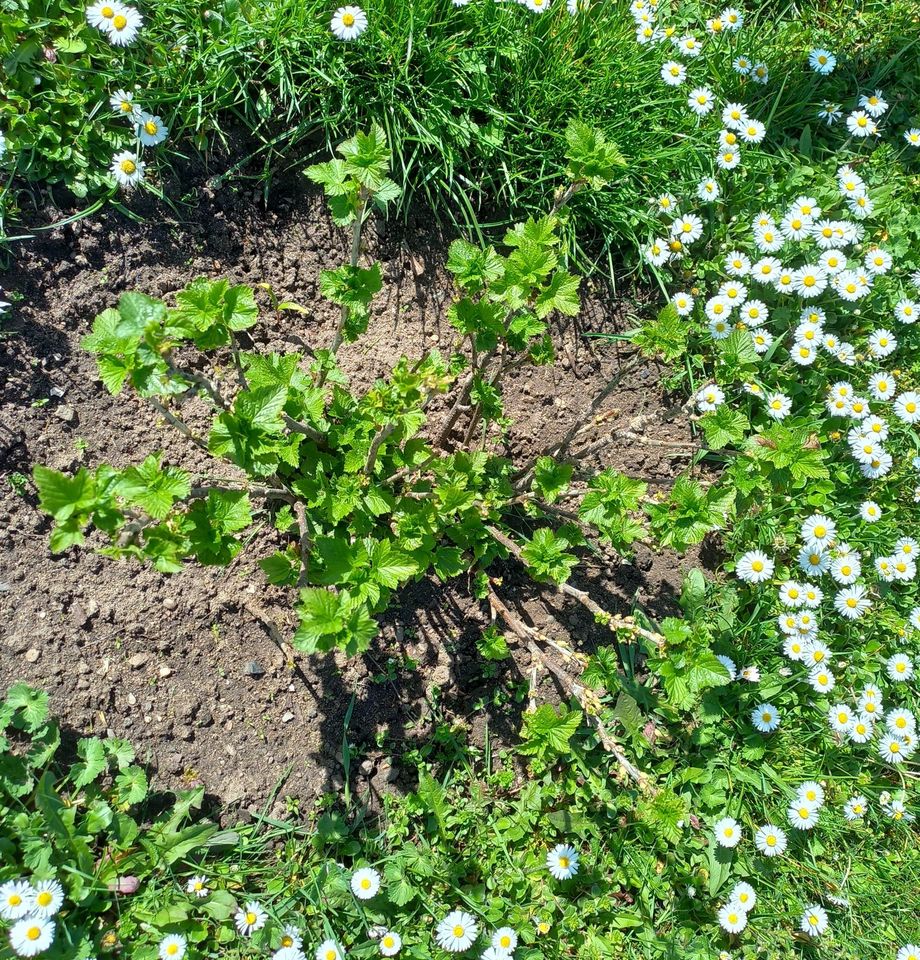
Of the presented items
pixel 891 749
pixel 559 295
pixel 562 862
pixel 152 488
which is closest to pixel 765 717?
pixel 891 749

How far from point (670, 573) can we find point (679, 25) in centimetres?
Answer: 244

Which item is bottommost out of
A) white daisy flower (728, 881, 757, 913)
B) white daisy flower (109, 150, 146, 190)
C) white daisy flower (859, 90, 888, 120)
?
white daisy flower (728, 881, 757, 913)

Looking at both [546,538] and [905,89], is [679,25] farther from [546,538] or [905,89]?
[546,538]

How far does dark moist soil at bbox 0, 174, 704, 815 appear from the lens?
2.67 meters

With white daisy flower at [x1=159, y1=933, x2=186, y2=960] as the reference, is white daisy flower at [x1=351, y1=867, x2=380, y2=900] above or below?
below

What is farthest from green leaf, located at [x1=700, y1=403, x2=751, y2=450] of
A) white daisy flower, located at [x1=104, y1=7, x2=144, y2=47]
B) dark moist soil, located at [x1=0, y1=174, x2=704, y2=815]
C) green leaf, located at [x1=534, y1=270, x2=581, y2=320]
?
white daisy flower, located at [x1=104, y1=7, x2=144, y2=47]

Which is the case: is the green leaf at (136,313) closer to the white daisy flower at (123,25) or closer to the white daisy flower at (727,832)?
the white daisy flower at (123,25)

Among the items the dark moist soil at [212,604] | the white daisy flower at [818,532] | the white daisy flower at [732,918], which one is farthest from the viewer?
the white daisy flower at [818,532]

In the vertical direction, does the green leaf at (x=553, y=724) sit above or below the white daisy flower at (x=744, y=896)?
above

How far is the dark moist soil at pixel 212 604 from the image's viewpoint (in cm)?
267

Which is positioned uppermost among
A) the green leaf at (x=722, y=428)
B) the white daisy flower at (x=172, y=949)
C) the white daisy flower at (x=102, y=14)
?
the white daisy flower at (x=102, y=14)

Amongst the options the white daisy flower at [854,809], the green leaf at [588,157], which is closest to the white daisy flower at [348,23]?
the green leaf at [588,157]

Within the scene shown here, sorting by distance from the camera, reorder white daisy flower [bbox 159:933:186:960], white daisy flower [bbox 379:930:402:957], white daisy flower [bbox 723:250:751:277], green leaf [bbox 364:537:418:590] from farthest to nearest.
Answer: white daisy flower [bbox 723:250:751:277] < white daisy flower [bbox 379:930:402:957] < white daisy flower [bbox 159:933:186:960] < green leaf [bbox 364:537:418:590]

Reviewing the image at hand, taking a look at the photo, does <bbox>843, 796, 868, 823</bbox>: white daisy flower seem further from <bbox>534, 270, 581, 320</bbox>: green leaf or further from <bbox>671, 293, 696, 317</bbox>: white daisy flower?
<bbox>534, 270, 581, 320</bbox>: green leaf
